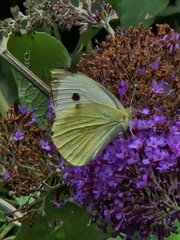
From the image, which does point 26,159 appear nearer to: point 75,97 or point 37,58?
point 75,97

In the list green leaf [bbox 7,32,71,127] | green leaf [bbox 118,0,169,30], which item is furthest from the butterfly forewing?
green leaf [bbox 118,0,169,30]

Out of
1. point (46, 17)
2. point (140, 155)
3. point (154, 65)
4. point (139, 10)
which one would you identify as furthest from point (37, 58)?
point (140, 155)

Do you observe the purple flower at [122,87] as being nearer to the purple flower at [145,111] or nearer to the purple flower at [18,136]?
the purple flower at [145,111]

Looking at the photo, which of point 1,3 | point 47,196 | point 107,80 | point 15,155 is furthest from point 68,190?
point 1,3

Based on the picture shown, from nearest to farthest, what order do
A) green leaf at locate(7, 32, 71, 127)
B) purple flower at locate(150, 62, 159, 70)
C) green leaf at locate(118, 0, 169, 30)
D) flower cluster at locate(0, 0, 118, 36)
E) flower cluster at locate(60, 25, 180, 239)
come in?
flower cluster at locate(60, 25, 180, 239) → purple flower at locate(150, 62, 159, 70) → flower cluster at locate(0, 0, 118, 36) → green leaf at locate(7, 32, 71, 127) → green leaf at locate(118, 0, 169, 30)

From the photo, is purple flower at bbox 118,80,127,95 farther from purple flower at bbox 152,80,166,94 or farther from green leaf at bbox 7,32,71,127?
green leaf at bbox 7,32,71,127

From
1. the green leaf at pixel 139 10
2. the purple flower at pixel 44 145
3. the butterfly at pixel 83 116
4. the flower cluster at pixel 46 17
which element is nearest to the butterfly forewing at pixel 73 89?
the butterfly at pixel 83 116
